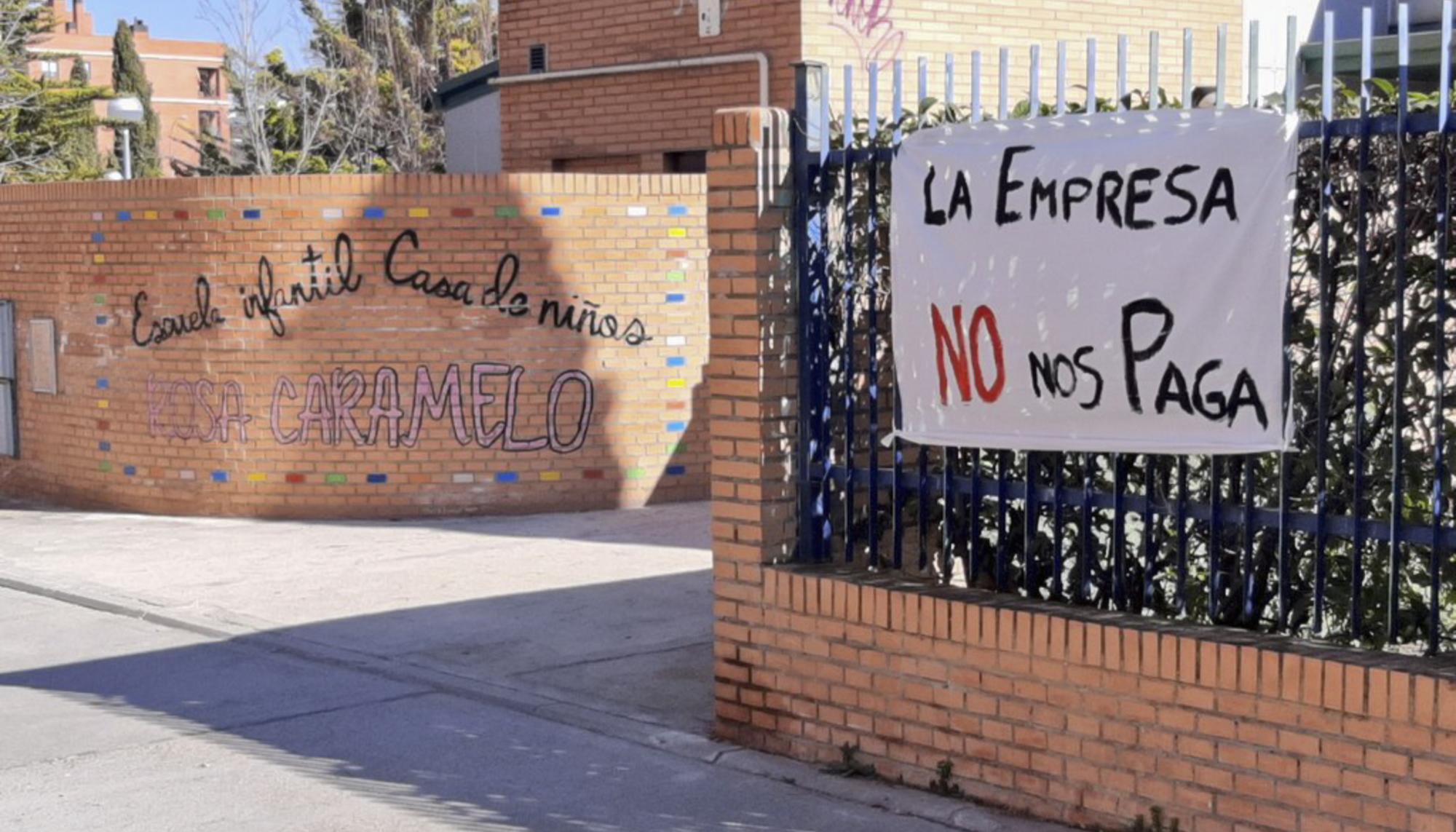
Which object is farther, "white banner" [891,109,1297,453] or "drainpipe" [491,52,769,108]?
"drainpipe" [491,52,769,108]

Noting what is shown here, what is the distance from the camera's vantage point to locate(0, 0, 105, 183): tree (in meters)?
38.5

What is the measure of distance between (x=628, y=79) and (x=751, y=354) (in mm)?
9898

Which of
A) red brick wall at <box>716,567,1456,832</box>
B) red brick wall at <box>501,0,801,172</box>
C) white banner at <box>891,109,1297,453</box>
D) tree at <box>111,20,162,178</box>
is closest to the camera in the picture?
red brick wall at <box>716,567,1456,832</box>

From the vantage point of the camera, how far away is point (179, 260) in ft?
45.9

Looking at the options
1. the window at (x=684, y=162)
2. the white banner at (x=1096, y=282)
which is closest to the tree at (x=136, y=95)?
the window at (x=684, y=162)

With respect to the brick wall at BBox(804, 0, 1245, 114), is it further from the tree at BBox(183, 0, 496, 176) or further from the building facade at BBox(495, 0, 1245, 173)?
the tree at BBox(183, 0, 496, 176)

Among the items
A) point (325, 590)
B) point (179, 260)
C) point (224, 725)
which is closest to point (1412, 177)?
point (224, 725)

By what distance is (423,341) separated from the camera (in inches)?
530

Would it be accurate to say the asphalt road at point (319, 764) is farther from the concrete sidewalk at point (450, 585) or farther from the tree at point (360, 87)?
the tree at point (360, 87)

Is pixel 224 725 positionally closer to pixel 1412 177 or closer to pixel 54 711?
pixel 54 711

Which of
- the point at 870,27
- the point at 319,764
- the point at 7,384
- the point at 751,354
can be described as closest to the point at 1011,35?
the point at 870,27

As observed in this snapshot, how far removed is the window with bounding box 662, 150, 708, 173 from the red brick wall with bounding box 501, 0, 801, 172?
8 cm

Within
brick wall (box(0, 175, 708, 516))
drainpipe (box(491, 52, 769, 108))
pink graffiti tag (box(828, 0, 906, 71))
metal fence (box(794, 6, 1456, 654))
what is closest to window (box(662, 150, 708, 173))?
drainpipe (box(491, 52, 769, 108))

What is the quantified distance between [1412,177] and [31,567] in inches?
385
